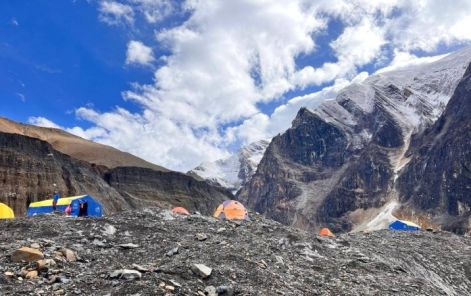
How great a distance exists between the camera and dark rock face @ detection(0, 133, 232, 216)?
10288 cm

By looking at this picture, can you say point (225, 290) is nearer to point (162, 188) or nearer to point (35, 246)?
point (35, 246)

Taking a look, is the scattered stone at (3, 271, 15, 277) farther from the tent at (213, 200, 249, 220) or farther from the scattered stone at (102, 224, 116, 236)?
the tent at (213, 200, 249, 220)

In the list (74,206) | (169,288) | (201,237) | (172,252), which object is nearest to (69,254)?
(172,252)

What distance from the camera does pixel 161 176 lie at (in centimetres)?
17388

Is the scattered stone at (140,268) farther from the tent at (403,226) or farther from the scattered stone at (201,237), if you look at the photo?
the tent at (403,226)

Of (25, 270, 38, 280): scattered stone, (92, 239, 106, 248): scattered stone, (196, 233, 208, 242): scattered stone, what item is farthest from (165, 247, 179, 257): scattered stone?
(25, 270, 38, 280): scattered stone

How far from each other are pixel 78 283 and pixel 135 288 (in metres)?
1.55

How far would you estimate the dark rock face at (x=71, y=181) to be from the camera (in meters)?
103

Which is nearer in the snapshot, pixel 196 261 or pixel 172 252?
pixel 196 261

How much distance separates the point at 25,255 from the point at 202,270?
4.89m

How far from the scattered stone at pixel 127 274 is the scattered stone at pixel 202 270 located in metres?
1.66

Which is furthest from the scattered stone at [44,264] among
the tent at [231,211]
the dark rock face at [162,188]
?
the dark rock face at [162,188]

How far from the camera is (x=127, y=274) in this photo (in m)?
13.1

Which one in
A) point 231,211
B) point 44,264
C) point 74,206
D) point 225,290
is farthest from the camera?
point 74,206
